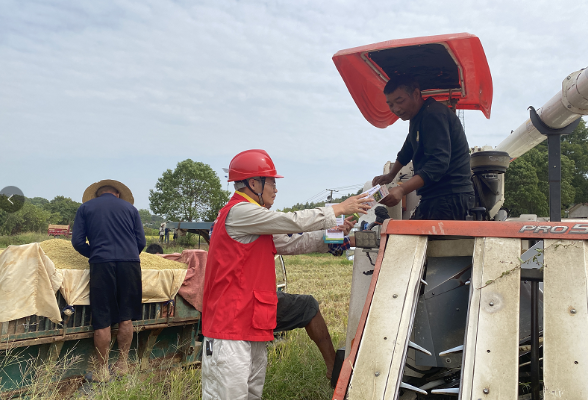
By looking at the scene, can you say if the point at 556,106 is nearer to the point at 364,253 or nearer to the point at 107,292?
the point at 364,253

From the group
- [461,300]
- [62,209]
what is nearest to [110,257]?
[461,300]

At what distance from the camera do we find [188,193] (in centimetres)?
4234

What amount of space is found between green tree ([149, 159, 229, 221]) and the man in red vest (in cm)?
3870

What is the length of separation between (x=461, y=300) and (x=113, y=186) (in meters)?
4.52

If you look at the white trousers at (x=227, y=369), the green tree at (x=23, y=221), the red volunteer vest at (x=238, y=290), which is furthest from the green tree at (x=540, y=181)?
the green tree at (x=23, y=221)

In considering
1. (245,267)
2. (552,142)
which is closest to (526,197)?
(552,142)

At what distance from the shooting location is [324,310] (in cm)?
852

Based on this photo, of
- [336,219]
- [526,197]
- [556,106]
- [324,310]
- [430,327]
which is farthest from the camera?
[526,197]

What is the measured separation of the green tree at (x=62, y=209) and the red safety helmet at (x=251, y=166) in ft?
198

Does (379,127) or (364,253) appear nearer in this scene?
(364,253)

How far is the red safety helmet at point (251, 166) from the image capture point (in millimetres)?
3586

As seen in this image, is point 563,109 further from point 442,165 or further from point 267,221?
point 267,221

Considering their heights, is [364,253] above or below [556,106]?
below

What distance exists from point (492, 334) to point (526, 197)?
3563cm
